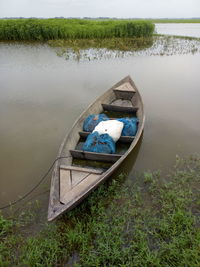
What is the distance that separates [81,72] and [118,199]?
7.32 metres

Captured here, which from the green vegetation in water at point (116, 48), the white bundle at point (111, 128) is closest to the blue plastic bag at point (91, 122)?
→ the white bundle at point (111, 128)

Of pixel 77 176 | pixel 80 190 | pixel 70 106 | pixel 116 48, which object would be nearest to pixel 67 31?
pixel 116 48

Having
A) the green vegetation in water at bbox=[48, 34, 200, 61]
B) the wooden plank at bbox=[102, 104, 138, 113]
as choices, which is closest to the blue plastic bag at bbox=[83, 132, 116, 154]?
the wooden plank at bbox=[102, 104, 138, 113]

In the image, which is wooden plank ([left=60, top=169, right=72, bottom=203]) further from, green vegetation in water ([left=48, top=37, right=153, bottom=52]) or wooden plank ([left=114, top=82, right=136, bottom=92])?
green vegetation in water ([left=48, top=37, right=153, bottom=52])

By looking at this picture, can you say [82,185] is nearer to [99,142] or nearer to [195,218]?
[99,142]

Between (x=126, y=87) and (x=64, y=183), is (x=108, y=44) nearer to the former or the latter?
(x=126, y=87)

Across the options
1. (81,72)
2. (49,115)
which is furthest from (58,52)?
(49,115)

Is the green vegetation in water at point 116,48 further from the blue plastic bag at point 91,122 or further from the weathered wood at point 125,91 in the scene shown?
the blue plastic bag at point 91,122

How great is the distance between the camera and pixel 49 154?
165 inches

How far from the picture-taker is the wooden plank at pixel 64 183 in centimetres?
285

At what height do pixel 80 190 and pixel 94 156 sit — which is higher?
pixel 94 156

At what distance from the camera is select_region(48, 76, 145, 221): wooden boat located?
8.82ft

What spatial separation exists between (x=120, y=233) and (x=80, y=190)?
861mm

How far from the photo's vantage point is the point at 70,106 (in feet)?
20.1
